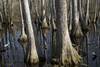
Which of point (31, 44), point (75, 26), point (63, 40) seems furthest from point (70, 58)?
point (75, 26)

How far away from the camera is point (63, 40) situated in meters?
12.9

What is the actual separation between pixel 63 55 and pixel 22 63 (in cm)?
221

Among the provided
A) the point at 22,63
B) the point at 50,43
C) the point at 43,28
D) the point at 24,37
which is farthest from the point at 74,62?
the point at 43,28

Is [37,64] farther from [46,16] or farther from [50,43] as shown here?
[46,16]

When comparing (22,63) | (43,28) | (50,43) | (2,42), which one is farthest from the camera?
(43,28)

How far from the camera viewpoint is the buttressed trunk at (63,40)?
12648mm

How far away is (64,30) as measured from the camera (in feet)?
42.6

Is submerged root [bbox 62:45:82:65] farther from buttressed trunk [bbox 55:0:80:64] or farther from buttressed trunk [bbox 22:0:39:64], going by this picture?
buttressed trunk [bbox 22:0:39:64]

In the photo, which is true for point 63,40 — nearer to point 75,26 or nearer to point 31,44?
point 31,44

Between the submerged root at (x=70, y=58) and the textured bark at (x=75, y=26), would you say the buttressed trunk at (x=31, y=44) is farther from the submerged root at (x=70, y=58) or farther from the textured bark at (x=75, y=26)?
the textured bark at (x=75, y=26)

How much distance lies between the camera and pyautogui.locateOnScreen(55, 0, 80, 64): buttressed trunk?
41.5 feet

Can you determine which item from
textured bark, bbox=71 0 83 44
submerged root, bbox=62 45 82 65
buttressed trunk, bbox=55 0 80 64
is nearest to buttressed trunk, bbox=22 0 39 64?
buttressed trunk, bbox=55 0 80 64

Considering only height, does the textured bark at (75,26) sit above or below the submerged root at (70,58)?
above

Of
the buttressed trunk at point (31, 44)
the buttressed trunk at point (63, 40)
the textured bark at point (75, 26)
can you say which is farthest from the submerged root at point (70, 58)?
the textured bark at point (75, 26)
